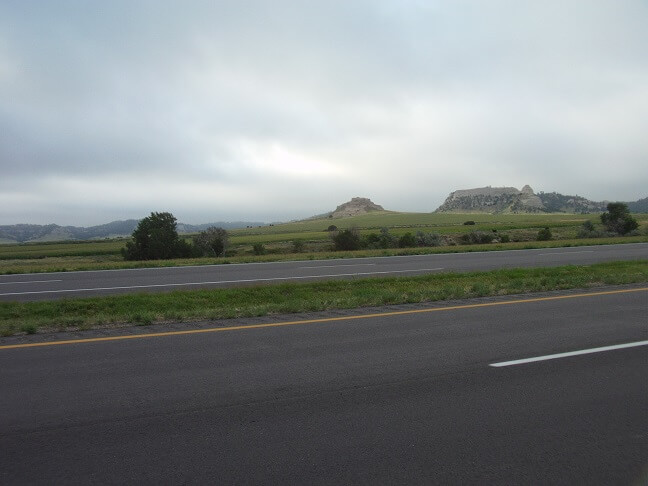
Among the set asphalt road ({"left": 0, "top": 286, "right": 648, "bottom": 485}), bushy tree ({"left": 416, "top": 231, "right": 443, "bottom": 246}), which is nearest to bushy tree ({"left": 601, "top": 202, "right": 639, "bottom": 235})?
bushy tree ({"left": 416, "top": 231, "right": 443, "bottom": 246})

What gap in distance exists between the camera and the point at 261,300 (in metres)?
13.0

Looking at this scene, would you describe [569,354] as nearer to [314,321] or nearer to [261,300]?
[314,321]

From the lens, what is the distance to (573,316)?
945cm

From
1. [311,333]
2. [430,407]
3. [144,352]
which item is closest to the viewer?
[430,407]

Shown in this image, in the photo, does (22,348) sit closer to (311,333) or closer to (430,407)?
(311,333)

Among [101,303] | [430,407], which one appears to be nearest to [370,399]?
[430,407]

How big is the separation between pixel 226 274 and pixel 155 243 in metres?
28.1

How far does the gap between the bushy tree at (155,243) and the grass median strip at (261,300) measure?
3198cm

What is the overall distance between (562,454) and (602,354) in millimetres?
3356

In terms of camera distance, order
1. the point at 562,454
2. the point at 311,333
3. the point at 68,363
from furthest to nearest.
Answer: the point at 311,333, the point at 68,363, the point at 562,454

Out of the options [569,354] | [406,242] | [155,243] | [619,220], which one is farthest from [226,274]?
[619,220]

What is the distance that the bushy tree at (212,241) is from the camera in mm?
45219

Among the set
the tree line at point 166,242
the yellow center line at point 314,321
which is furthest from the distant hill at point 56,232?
the yellow center line at point 314,321

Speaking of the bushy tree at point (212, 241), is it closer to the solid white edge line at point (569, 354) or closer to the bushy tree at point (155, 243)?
the bushy tree at point (155, 243)
